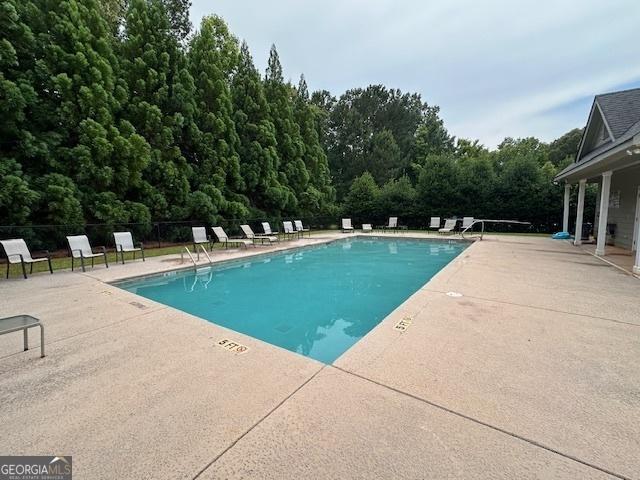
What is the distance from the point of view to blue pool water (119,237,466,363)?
15.0 ft

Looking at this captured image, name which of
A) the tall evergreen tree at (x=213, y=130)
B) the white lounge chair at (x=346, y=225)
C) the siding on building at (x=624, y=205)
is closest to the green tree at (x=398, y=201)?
the white lounge chair at (x=346, y=225)

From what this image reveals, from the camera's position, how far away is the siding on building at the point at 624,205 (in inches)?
375

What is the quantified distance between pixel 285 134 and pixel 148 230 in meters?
9.94

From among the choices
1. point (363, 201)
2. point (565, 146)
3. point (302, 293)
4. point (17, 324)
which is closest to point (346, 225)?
point (363, 201)

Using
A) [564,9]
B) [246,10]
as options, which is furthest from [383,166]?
[564,9]

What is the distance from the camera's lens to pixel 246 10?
14328 millimetres

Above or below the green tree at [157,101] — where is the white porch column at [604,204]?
below

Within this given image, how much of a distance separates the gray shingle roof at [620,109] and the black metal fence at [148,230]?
21.4ft

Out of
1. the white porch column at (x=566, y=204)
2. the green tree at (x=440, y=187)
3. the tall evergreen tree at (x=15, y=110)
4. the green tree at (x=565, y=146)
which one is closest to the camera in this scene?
the tall evergreen tree at (x=15, y=110)

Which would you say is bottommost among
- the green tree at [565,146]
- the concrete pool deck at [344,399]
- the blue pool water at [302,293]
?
the blue pool water at [302,293]

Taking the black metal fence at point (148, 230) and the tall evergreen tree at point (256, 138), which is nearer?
the black metal fence at point (148, 230)

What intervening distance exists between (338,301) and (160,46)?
41.5 ft

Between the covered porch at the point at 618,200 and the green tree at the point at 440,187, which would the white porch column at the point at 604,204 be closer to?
the covered porch at the point at 618,200

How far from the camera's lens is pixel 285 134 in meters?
17.9
